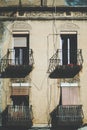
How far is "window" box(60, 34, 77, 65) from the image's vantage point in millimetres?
26891

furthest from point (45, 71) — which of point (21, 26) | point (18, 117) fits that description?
point (18, 117)

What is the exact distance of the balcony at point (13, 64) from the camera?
2641cm

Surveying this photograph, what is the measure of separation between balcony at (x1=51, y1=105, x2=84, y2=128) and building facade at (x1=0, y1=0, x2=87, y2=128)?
5 cm

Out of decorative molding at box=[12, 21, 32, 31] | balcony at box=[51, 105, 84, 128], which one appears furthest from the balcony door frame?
balcony at box=[51, 105, 84, 128]

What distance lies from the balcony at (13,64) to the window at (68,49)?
1694 millimetres

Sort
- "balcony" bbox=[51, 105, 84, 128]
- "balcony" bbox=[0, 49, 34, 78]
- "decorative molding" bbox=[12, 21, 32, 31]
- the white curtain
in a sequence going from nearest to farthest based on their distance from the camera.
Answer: "balcony" bbox=[51, 105, 84, 128]
the white curtain
"balcony" bbox=[0, 49, 34, 78]
"decorative molding" bbox=[12, 21, 32, 31]

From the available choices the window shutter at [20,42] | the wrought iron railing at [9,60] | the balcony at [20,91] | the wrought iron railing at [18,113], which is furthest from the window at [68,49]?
the wrought iron railing at [18,113]

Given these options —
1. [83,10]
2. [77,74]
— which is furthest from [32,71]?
[83,10]

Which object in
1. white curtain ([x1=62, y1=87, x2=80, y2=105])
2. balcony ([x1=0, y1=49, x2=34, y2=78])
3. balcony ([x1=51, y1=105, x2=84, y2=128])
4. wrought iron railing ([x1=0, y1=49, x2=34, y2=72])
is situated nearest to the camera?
balcony ([x1=51, y1=105, x2=84, y2=128])

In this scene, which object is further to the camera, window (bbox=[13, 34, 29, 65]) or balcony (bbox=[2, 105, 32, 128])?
window (bbox=[13, 34, 29, 65])

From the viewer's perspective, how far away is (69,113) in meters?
25.9

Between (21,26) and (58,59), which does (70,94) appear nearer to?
(58,59)

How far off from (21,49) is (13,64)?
0.93 metres

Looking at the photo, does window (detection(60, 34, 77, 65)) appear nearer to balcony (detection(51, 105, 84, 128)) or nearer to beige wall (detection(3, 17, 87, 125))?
beige wall (detection(3, 17, 87, 125))
